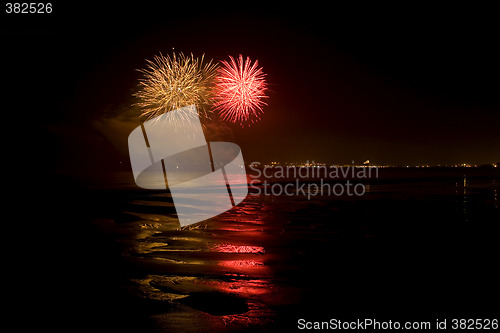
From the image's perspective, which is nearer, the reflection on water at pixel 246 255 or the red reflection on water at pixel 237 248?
the reflection on water at pixel 246 255

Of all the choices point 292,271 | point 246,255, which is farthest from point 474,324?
point 246,255

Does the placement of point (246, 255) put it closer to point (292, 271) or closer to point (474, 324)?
point (292, 271)

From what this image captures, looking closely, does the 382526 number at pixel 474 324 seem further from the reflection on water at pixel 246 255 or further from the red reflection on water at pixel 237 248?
the red reflection on water at pixel 237 248

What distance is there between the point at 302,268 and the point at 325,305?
2157 mm

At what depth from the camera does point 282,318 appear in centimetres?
529

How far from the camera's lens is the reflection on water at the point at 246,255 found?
5688 millimetres

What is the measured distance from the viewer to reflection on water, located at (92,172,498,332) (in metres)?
5.69

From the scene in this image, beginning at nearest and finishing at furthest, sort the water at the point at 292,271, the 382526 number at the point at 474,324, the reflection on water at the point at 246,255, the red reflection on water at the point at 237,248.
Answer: the 382526 number at the point at 474,324 → the water at the point at 292,271 → the reflection on water at the point at 246,255 → the red reflection on water at the point at 237,248

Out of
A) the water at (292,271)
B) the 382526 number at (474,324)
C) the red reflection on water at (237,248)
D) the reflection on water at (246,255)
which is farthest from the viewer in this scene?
the red reflection on water at (237,248)

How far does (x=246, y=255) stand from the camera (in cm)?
917

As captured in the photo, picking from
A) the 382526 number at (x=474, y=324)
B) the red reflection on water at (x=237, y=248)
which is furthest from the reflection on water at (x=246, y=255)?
the 382526 number at (x=474, y=324)

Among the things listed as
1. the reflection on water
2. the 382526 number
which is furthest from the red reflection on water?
the 382526 number

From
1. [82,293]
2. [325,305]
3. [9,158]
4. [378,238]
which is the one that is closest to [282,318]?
[325,305]

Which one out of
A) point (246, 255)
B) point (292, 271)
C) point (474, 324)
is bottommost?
point (474, 324)
